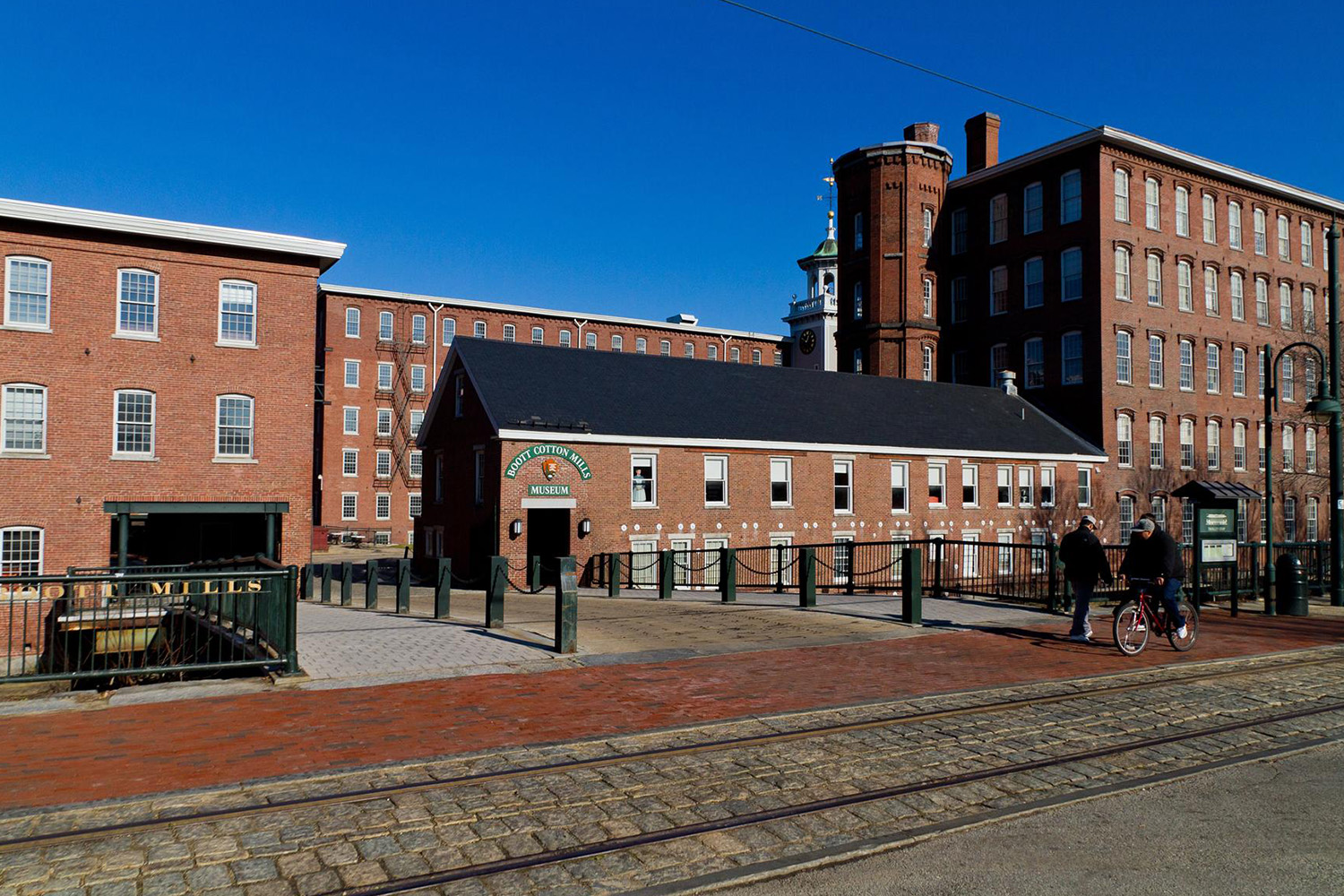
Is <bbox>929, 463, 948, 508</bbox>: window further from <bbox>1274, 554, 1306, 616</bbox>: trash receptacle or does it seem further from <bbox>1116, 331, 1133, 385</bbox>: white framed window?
<bbox>1274, 554, 1306, 616</bbox>: trash receptacle

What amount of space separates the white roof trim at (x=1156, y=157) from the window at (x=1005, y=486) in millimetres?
14686

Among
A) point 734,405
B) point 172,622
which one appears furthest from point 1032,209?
point 172,622

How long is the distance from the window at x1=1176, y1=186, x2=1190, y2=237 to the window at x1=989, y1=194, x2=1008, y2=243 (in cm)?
774

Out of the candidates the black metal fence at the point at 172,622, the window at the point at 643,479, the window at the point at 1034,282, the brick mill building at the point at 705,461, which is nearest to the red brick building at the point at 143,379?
the brick mill building at the point at 705,461

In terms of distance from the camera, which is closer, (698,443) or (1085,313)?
(698,443)

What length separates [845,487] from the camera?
34531 millimetres

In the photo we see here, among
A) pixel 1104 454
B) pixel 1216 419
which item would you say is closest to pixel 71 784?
pixel 1104 454

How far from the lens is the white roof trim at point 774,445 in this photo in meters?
29.0

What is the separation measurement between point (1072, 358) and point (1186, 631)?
3315 cm

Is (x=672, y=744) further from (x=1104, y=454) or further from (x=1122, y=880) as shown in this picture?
(x=1104, y=454)

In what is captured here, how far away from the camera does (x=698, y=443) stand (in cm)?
3145

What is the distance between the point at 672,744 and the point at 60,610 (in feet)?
46.2

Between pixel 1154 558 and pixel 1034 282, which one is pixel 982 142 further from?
pixel 1154 558

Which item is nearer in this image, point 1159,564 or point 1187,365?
point 1159,564
